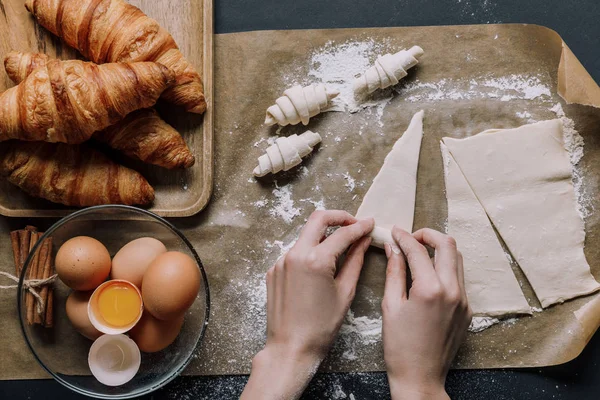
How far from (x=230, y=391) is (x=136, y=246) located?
1.78 ft

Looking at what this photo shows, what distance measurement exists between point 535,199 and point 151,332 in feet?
3.93

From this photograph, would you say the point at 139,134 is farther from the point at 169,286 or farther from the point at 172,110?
the point at 169,286

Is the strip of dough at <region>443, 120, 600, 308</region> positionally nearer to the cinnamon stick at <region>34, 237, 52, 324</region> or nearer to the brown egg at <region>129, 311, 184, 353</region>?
the brown egg at <region>129, 311, 184, 353</region>

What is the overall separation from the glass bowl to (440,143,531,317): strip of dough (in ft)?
2.58

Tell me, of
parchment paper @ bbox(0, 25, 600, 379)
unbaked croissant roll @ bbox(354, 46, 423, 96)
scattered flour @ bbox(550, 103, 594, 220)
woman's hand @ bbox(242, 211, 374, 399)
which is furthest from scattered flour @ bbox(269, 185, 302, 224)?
scattered flour @ bbox(550, 103, 594, 220)

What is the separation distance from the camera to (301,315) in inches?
56.8

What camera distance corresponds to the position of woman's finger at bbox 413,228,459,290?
1.45m

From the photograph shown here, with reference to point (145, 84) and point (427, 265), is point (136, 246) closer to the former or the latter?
point (145, 84)

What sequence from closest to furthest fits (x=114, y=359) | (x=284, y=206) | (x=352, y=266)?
(x=114, y=359) < (x=352, y=266) < (x=284, y=206)

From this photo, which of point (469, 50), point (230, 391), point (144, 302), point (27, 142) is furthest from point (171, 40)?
point (230, 391)

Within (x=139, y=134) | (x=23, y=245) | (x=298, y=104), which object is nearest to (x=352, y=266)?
(x=298, y=104)

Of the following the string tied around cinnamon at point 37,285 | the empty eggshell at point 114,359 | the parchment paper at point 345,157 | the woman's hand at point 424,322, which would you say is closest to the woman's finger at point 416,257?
the woman's hand at point 424,322

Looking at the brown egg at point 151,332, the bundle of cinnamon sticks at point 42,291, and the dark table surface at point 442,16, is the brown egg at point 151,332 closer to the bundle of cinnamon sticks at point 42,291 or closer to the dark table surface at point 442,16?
the bundle of cinnamon sticks at point 42,291

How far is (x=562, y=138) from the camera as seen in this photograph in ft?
5.35
